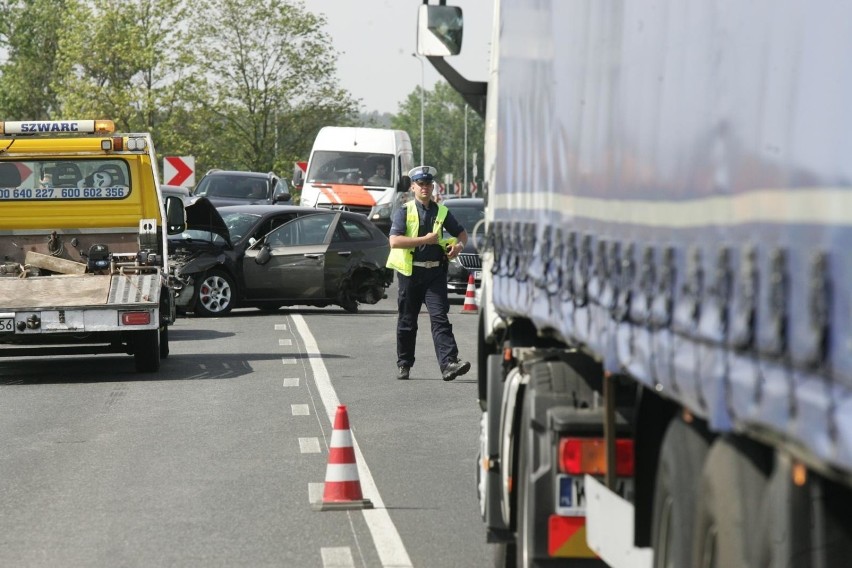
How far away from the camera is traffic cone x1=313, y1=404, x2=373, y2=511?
27.8 feet

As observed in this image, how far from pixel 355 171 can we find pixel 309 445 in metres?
28.9

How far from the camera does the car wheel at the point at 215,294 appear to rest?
2292 cm

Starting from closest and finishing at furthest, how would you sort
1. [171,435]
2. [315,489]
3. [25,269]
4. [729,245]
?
[729,245]
[315,489]
[171,435]
[25,269]

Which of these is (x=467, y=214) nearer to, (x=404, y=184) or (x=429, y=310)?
(x=404, y=184)

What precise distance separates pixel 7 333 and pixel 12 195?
2.73 meters

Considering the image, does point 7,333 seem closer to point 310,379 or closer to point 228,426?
point 310,379

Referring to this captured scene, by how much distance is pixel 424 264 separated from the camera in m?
15.0

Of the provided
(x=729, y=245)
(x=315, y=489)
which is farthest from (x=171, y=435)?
(x=729, y=245)

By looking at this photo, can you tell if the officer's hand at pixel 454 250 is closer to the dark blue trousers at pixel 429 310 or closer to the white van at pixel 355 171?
the dark blue trousers at pixel 429 310

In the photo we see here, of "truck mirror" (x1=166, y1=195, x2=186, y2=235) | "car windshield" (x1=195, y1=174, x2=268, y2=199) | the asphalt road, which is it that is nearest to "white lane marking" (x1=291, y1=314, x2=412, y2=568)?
the asphalt road

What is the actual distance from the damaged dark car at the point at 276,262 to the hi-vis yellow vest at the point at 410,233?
7.62 meters

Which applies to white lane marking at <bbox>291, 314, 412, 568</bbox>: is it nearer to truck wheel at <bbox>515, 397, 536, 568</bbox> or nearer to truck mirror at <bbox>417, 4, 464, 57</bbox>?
truck wheel at <bbox>515, 397, 536, 568</bbox>

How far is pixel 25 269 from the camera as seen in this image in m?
17.0

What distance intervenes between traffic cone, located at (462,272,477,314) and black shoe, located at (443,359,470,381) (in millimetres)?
9036
